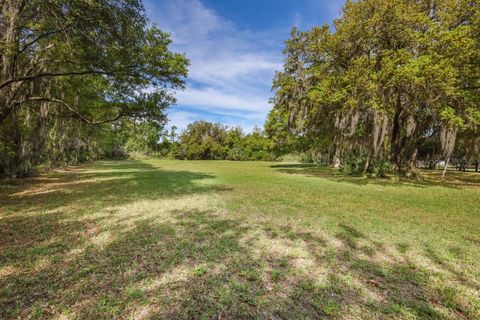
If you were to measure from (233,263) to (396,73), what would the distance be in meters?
11.9

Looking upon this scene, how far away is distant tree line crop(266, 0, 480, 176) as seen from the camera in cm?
1091

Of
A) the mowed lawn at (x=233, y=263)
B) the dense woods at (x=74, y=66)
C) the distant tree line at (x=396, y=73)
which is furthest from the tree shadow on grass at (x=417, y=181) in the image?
the dense woods at (x=74, y=66)

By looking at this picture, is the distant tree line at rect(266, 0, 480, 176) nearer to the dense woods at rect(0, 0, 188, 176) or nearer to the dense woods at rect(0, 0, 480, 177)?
the dense woods at rect(0, 0, 480, 177)

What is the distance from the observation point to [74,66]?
9.32 m

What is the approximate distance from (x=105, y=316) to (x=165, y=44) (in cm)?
921

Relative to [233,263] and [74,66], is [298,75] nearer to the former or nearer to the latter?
[74,66]

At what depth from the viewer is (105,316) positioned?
2.28m

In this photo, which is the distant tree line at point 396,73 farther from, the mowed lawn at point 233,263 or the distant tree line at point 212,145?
the distant tree line at point 212,145

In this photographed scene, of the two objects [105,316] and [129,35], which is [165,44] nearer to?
[129,35]

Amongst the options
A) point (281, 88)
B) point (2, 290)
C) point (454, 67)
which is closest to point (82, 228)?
point (2, 290)

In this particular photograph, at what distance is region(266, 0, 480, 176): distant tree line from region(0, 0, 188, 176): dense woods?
9031mm

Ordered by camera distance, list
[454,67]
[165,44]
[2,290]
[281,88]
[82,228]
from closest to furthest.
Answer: [2,290] → [82,228] → [165,44] → [454,67] → [281,88]

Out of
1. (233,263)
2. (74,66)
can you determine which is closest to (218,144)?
(74,66)

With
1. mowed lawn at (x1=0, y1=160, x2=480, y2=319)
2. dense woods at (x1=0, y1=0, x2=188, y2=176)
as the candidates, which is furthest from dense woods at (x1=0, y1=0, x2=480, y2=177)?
mowed lawn at (x1=0, y1=160, x2=480, y2=319)
